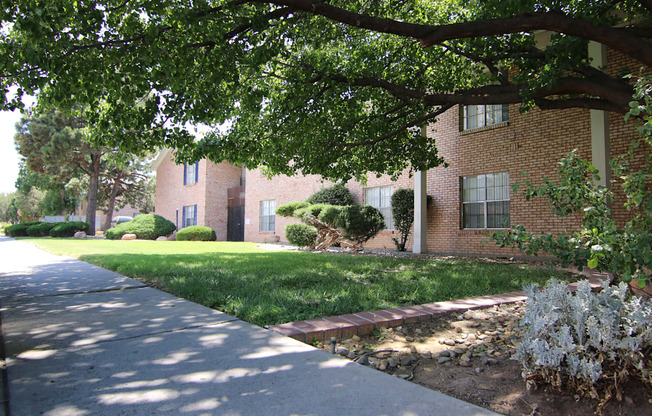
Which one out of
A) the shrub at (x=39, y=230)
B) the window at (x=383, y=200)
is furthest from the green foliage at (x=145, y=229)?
the window at (x=383, y=200)

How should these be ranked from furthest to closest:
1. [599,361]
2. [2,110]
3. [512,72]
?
1. [512,72]
2. [2,110]
3. [599,361]

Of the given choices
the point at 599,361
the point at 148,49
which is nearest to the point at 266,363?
the point at 599,361

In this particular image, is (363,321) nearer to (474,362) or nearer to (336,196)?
(474,362)

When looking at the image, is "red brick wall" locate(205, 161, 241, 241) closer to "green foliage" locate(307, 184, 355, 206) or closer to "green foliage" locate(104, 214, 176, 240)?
"green foliage" locate(104, 214, 176, 240)

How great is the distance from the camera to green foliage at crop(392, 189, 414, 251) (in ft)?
47.1

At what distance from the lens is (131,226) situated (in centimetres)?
2467

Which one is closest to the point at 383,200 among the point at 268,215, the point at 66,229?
the point at 268,215

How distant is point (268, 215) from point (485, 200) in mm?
12721

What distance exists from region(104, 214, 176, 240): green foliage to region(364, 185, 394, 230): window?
1438cm

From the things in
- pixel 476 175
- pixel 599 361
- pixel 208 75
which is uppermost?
pixel 208 75

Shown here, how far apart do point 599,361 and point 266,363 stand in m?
2.04

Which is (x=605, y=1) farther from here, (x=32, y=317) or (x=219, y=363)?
(x=32, y=317)

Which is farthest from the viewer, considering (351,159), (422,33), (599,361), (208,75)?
(351,159)

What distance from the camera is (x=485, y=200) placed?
13.0 m
